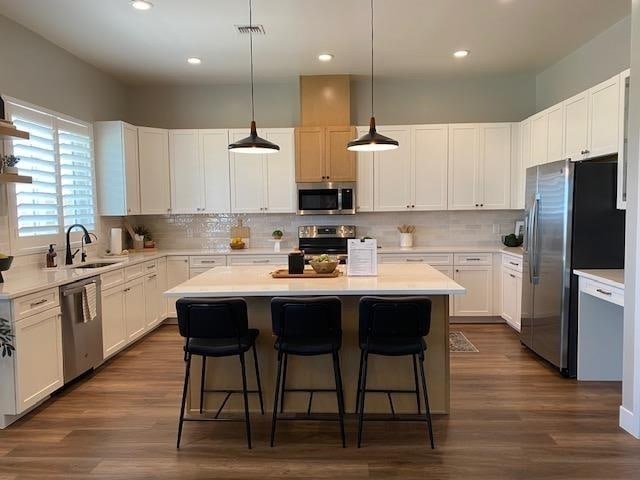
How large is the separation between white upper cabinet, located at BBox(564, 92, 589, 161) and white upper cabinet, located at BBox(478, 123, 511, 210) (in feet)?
3.85

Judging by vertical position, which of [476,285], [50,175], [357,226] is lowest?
[476,285]

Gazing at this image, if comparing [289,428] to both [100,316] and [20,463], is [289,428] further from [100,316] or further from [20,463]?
[100,316]

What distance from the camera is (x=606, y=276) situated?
132 inches

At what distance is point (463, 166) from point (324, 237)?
1935mm

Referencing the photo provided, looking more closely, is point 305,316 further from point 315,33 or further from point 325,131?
point 325,131

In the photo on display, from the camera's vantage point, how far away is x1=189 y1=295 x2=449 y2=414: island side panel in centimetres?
310

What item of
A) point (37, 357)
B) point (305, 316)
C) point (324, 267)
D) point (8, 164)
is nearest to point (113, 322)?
point (37, 357)

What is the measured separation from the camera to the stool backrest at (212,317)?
2639 mm

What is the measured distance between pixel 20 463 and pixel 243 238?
3.74 metres

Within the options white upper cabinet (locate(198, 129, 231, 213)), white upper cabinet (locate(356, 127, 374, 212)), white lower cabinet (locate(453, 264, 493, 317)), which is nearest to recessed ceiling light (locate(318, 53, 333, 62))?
white upper cabinet (locate(356, 127, 374, 212))

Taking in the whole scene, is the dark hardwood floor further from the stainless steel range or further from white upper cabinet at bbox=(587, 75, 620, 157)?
the stainless steel range

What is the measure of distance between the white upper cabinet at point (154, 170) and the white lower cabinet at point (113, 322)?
151 cm

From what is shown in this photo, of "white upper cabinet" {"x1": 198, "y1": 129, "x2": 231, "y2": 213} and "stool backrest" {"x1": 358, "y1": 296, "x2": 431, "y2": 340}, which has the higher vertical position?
"white upper cabinet" {"x1": 198, "y1": 129, "x2": 231, "y2": 213}

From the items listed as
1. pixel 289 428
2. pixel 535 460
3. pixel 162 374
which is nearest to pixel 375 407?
pixel 289 428
